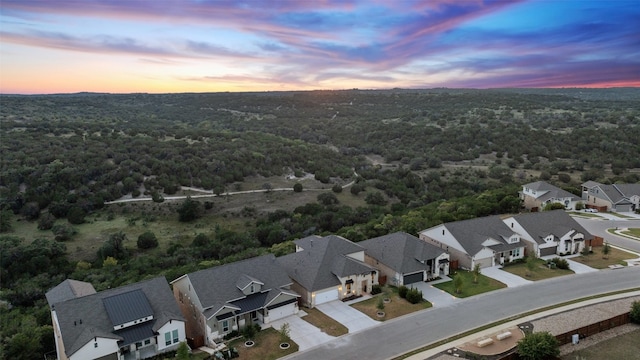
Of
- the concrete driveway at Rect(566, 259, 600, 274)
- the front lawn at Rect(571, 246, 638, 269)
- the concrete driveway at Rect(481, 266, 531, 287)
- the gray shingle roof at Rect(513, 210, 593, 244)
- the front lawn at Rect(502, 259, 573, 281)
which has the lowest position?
the concrete driveway at Rect(481, 266, 531, 287)

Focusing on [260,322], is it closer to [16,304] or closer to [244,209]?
[16,304]

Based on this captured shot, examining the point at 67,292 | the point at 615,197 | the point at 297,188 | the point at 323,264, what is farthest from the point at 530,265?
the point at 297,188

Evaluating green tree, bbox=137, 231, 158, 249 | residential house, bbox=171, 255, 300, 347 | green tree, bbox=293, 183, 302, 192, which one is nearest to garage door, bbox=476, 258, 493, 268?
residential house, bbox=171, 255, 300, 347

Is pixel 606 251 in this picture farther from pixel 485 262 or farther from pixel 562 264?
pixel 485 262

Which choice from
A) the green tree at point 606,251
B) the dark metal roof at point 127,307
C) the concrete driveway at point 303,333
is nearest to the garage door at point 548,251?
the green tree at point 606,251

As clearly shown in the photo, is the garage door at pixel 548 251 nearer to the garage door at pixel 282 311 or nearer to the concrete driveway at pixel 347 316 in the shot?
the concrete driveway at pixel 347 316

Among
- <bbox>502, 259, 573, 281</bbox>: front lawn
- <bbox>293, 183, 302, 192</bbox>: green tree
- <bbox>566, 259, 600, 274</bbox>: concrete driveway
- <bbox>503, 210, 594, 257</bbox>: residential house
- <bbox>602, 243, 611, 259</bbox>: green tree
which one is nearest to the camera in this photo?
<bbox>502, 259, 573, 281</bbox>: front lawn

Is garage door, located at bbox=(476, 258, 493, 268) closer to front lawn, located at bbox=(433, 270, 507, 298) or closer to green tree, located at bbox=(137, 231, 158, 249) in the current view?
front lawn, located at bbox=(433, 270, 507, 298)
